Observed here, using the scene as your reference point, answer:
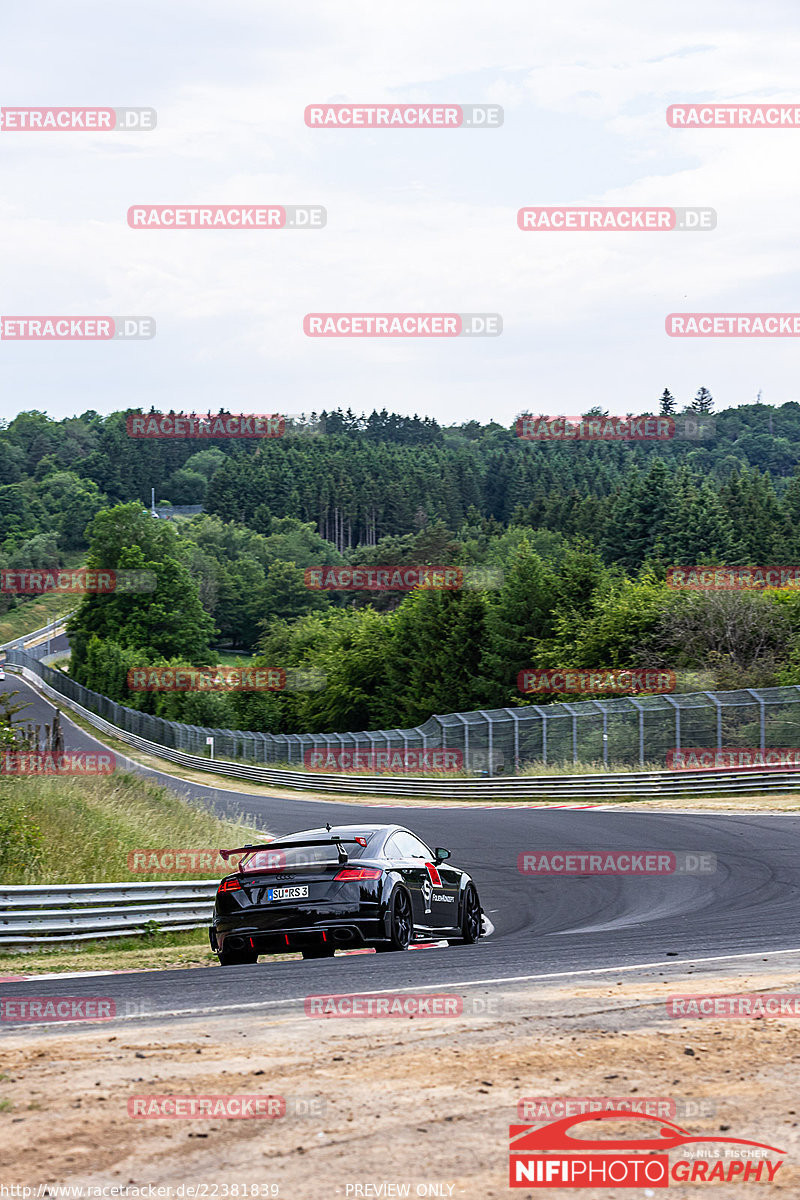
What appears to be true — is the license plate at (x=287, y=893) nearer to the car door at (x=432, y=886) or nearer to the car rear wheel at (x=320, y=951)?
the car rear wheel at (x=320, y=951)

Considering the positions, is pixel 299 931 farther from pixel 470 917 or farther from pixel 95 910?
pixel 95 910

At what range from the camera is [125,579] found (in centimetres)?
10962

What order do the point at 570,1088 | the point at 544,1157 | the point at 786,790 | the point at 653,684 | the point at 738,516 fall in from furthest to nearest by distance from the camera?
the point at 738,516 < the point at 653,684 < the point at 786,790 < the point at 570,1088 < the point at 544,1157

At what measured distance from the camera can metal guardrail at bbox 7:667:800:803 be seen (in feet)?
94.5

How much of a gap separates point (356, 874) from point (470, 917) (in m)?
2.45

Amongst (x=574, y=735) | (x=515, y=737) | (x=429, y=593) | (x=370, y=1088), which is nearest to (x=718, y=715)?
(x=574, y=735)

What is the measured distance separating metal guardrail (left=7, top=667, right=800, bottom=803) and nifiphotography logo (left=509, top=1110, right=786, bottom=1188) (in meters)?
24.4

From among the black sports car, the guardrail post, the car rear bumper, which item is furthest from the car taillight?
the guardrail post

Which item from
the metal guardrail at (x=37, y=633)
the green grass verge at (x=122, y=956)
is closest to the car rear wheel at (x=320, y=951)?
the green grass verge at (x=122, y=956)

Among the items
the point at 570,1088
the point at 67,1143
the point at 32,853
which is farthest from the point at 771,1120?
the point at 32,853

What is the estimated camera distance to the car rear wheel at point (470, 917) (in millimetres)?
12562

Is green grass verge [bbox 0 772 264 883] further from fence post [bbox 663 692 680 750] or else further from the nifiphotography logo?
fence post [bbox 663 692 680 750]

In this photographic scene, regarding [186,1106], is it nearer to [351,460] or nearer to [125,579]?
[125,579]

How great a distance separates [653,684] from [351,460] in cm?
15725
